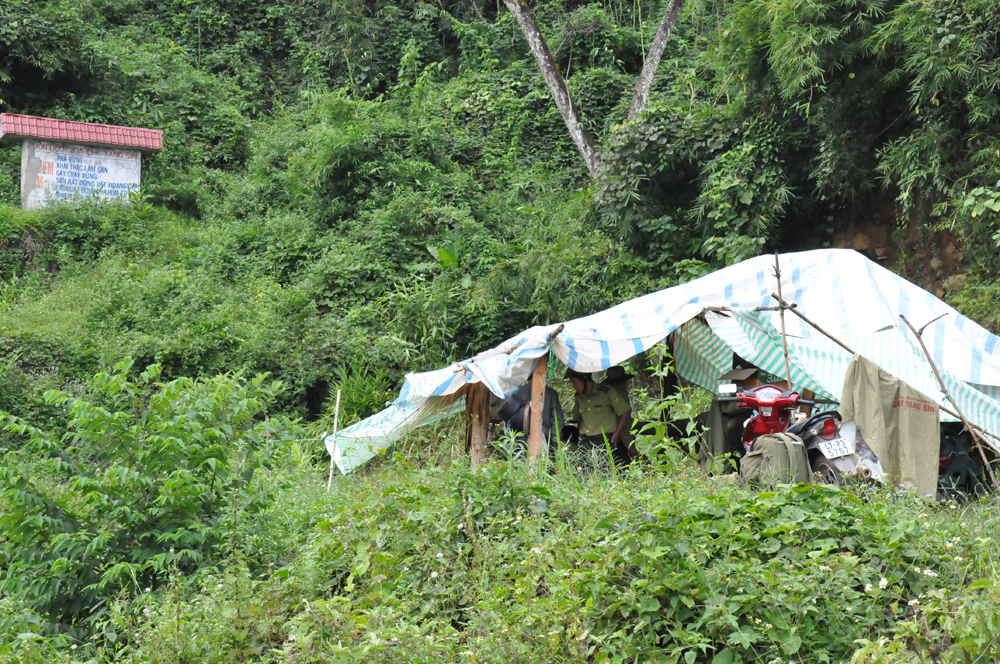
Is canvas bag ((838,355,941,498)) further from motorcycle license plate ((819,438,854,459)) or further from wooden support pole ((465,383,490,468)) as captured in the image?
wooden support pole ((465,383,490,468))

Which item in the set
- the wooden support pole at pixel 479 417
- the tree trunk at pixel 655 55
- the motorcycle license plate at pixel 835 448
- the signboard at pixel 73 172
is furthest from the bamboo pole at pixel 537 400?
the signboard at pixel 73 172

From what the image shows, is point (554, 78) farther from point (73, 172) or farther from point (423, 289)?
point (73, 172)

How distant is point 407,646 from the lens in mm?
3742

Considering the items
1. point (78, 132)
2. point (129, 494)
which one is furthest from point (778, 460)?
point (78, 132)

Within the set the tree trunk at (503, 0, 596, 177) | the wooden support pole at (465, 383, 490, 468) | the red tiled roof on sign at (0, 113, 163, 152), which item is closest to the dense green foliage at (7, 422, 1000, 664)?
the wooden support pole at (465, 383, 490, 468)

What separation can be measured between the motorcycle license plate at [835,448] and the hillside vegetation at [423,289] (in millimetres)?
886

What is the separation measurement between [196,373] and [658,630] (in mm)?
8689

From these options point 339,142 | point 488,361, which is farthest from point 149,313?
point 488,361

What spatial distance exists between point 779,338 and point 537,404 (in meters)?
2.62

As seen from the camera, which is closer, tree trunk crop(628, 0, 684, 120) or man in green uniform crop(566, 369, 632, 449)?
Answer: man in green uniform crop(566, 369, 632, 449)

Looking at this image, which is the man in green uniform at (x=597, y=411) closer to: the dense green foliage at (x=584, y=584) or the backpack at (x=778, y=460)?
the backpack at (x=778, y=460)

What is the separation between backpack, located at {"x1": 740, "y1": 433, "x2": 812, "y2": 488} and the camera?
5.74 meters

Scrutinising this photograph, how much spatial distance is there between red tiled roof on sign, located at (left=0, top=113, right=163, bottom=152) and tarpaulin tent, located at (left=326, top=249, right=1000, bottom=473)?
888cm

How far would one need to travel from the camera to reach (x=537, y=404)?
7.20 metres
